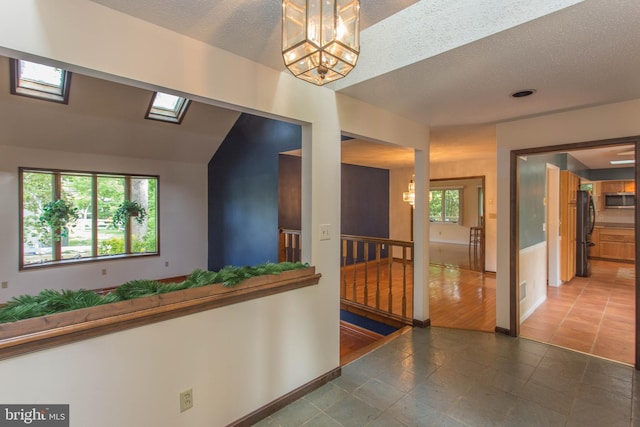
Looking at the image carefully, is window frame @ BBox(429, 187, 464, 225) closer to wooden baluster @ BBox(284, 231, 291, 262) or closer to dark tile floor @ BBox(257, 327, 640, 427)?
wooden baluster @ BBox(284, 231, 291, 262)

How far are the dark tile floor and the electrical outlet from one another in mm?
541

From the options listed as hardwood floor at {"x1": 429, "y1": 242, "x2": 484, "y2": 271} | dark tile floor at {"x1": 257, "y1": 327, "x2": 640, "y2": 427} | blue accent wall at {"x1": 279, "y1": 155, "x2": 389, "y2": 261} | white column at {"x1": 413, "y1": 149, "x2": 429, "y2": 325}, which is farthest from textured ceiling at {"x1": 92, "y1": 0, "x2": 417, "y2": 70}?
hardwood floor at {"x1": 429, "y1": 242, "x2": 484, "y2": 271}

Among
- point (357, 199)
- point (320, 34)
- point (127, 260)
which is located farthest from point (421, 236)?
point (127, 260)

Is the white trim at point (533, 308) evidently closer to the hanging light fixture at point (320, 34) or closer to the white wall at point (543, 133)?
the white wall at point (543, 133)

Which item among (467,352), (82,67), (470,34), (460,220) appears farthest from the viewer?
(460,220)

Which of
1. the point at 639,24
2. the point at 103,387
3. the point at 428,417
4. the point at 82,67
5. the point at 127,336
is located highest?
the point at 639,24

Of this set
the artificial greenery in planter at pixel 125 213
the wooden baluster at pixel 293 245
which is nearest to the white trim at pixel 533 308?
the wooden baluster at pixel 293 245

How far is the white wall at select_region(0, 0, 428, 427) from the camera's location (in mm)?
1323

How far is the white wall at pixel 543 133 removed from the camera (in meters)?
2.62

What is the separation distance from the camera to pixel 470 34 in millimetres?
1649

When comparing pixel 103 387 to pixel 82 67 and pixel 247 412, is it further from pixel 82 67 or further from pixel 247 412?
pixel 82 67

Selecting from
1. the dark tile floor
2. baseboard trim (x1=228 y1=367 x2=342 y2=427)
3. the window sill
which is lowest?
the dark tile floor

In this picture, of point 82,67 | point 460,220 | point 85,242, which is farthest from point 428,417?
point 460,220

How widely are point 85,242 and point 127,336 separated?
5.69 meters
